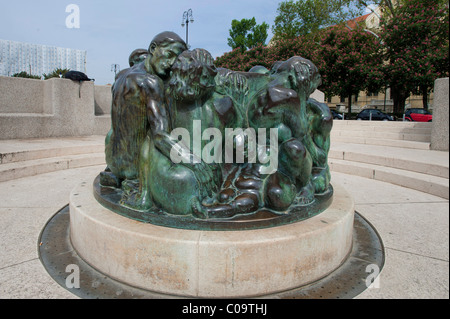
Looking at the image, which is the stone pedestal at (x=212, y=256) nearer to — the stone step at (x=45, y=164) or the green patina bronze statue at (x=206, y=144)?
the green patina bronze statue at (x=206, y=144)

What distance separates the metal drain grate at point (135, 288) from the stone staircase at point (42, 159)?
9.36ft

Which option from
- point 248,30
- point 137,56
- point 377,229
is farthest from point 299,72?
point 248,30

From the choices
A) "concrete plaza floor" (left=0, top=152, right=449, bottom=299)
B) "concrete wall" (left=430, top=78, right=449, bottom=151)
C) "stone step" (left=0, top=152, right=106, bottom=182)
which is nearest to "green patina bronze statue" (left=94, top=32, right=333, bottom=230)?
"concrete plaza floor" (left=0, top=152, right=449, bottom=299)

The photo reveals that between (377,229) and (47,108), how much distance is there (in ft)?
32.0

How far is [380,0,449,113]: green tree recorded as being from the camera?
16391 millimetres

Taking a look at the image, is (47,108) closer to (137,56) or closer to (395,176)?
(137,56)

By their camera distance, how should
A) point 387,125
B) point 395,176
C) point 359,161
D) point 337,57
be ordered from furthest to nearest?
point 337,57 < point 387,125 < point 359,161 < point 395,176

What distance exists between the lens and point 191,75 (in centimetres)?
246

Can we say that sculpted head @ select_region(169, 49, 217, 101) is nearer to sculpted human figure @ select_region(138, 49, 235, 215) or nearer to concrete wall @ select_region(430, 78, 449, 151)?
sculpted human figure @ select_region(138, 49, 235, 215)

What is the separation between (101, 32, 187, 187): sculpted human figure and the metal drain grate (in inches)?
33.1

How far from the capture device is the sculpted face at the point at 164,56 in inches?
101
